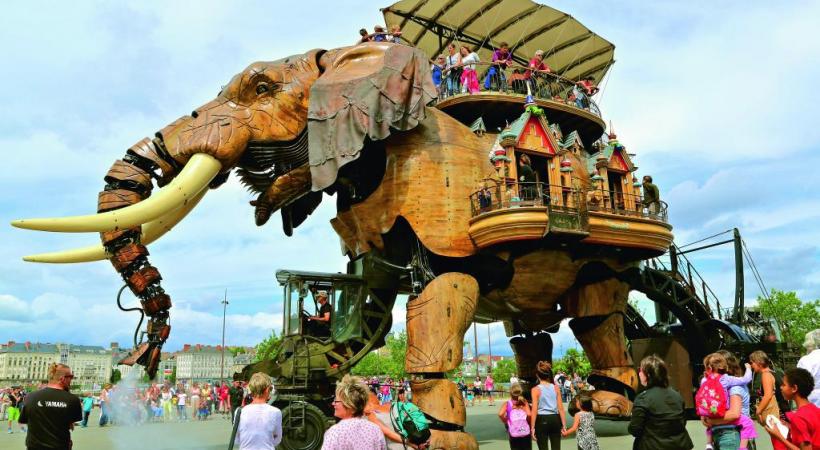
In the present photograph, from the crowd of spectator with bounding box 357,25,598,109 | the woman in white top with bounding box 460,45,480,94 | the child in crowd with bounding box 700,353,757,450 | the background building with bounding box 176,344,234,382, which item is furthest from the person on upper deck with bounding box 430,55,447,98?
the background building with bounding box 176,344,234,382

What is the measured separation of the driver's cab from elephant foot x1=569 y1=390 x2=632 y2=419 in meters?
4.27

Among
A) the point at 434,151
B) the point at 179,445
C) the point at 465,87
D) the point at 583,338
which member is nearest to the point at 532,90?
the point at 465,87

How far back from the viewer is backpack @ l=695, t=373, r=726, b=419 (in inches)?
194

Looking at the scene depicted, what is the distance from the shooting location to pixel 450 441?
8773 mm

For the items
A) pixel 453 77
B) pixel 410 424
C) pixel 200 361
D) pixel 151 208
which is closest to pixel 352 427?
pixel 410 424

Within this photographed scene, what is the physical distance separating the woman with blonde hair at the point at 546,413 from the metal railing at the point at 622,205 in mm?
4678

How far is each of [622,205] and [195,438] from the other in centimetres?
945

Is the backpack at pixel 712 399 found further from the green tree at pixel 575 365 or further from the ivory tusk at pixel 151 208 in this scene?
the green tree at pixel 575 365

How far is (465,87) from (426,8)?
6.35 metres

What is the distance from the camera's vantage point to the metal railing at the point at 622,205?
10898 mm

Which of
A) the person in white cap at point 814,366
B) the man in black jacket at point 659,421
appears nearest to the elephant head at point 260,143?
the man in black jacket at point 659,421

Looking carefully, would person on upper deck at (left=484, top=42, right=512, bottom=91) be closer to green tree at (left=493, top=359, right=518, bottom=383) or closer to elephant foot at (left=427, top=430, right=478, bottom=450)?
elephant foot at (left=427, top=430, right=478, bottom=450)

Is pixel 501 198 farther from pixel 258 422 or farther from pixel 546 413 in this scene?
pixel 258 422

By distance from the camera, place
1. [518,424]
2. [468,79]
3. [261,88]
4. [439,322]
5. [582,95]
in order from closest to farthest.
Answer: [518,424] < [439,322] < [261,88] < [468,79] < [582,95]
